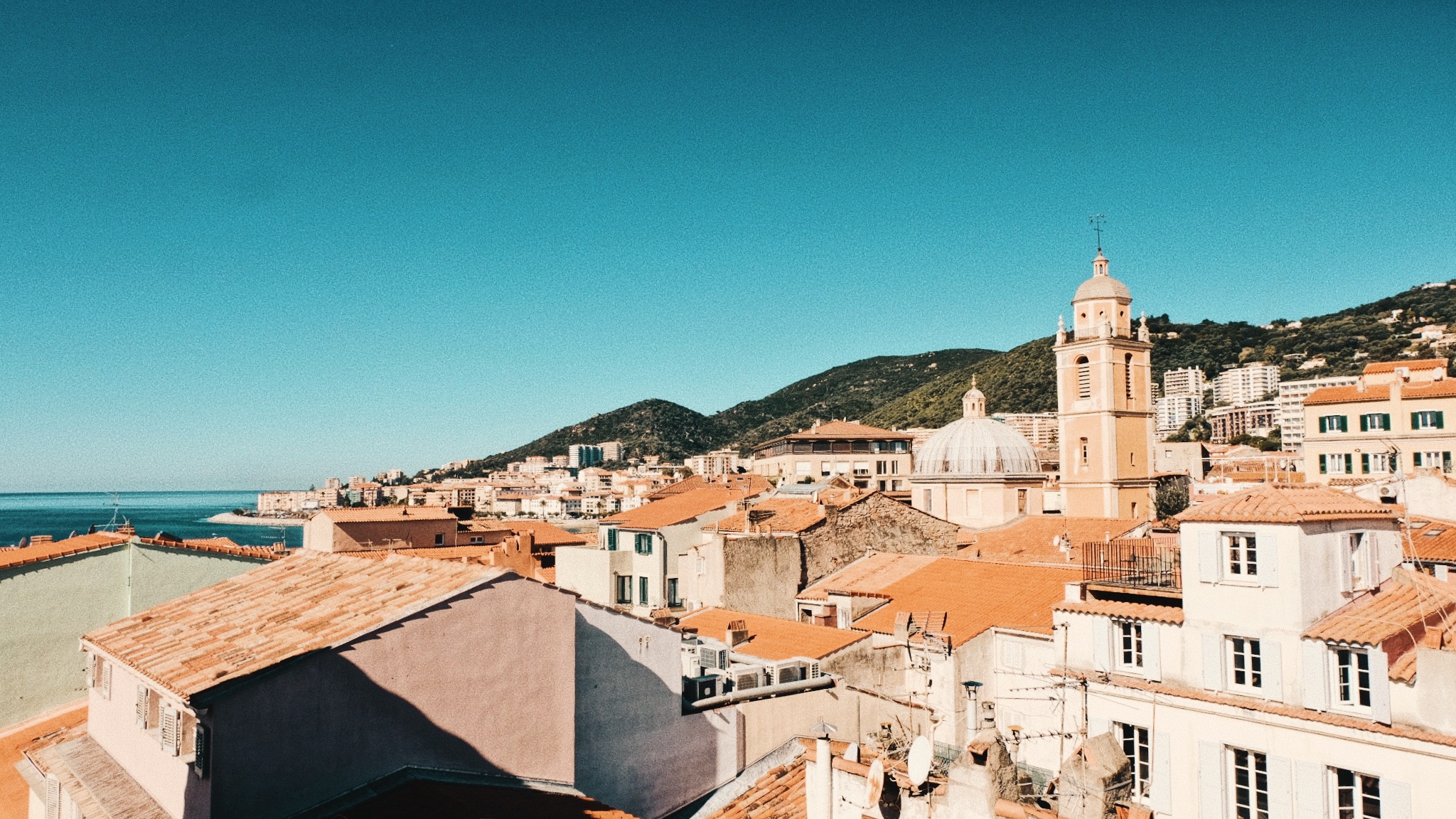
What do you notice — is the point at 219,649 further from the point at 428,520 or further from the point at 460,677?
the point at 428,520

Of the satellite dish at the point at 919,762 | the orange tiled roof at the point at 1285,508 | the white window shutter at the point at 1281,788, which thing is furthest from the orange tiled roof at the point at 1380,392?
the satellite dish at the point at 919,762

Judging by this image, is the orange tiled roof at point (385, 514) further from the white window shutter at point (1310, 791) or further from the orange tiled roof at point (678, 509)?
the white window shutter at point (1310, 791)

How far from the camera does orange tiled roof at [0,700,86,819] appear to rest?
15.8m

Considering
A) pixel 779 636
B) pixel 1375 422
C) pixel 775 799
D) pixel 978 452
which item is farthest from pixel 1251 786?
pixel 1375 422

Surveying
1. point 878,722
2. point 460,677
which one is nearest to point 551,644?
point 460,677

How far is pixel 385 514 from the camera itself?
225 ft

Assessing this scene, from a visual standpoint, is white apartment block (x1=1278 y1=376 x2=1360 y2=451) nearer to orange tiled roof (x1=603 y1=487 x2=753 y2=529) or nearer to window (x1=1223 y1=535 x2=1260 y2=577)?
orange tiled roof (x1=603 y1=487 x2=753 y2=529)

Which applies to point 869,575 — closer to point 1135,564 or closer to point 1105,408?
point 1135,564

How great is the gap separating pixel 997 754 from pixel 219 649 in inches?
383

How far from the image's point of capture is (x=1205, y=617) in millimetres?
18469

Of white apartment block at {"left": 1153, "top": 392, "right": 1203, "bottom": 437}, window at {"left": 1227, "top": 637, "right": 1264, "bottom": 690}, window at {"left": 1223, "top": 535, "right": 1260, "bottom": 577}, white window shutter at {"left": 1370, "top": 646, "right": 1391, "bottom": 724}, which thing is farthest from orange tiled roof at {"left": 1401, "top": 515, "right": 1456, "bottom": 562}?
white apartment block at {"left": 1153, "top": 392, "right": 1203, "bottom": 437}

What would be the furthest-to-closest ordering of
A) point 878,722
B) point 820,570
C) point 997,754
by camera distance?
point 820,570 < point 878,722 < point 997,754

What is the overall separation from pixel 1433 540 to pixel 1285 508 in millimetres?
11448

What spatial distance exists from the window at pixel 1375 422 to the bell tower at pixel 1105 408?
12465mm
